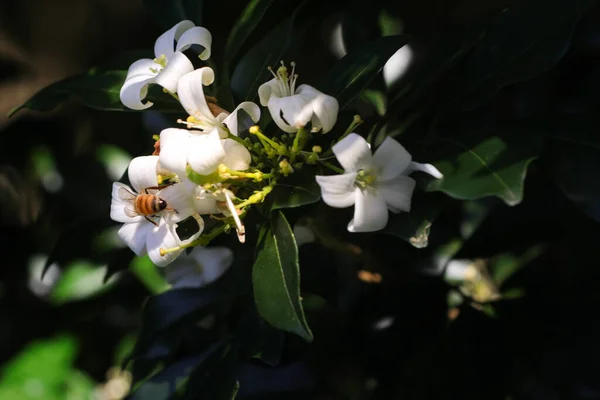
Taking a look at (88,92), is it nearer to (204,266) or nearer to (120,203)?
(120,203)

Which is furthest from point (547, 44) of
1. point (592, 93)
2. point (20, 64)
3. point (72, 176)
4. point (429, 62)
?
point (20, 64)

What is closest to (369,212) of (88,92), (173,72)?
(173,72)

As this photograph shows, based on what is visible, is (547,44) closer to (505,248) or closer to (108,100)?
(505,248)

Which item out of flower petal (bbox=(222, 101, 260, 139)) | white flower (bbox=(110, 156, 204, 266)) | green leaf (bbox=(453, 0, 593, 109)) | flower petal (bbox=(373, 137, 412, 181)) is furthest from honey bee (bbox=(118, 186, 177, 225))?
green leaf (bbox=(453, 0, 593, 109))

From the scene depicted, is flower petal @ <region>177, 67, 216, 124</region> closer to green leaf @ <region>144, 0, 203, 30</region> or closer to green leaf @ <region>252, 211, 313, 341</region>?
green leaf @ <region>252, 211, 313, 341</region>

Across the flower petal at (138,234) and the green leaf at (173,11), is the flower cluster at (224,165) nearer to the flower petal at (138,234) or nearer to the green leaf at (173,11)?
the flower petal at (138,234)
